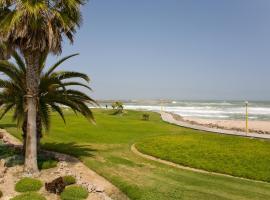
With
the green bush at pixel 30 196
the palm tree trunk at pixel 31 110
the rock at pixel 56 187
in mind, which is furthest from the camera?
the palm tree trunk at pixel 31 110

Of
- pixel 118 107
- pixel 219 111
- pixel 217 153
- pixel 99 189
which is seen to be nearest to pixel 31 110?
pixel 99 189

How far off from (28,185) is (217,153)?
13641 mm

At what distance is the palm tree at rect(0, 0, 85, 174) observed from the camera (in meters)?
15.0

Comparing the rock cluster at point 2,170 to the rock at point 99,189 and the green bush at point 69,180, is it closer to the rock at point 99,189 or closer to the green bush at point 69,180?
the green bush at point 69,180

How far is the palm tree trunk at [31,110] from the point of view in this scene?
1625cm

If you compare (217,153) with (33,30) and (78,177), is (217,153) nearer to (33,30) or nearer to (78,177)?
(78,177)

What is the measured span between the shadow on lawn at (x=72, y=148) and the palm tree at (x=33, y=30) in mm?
5506

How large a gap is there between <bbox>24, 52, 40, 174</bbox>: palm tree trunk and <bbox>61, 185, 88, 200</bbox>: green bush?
3344 millimetres

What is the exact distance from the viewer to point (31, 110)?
16.4 m

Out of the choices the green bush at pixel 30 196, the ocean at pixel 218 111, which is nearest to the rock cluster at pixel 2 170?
the green bush at pixel 30 196

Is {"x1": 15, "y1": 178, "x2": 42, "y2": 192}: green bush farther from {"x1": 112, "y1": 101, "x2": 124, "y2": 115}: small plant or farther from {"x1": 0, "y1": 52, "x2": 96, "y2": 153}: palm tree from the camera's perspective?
{"x1": 112, "y1": 101, "x2": 124, "y2": 115}: small plant

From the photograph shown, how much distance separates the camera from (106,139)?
28.9 metres

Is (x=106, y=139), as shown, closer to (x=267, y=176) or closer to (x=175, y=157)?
(x=175, y=157)

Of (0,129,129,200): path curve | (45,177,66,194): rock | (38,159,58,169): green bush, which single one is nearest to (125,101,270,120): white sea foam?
(0,129,129,200): path curve
